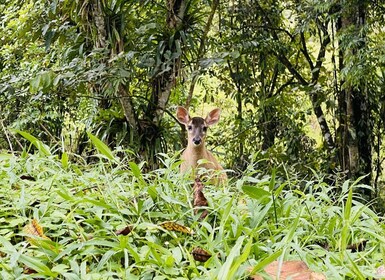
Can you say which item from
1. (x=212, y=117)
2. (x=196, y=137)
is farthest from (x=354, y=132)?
(x=196, y=137)

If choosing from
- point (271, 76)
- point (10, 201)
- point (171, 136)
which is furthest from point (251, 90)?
point (10, 201)

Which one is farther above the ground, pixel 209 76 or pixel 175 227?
pixel 209 76

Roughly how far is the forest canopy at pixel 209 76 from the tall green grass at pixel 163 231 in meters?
3.23

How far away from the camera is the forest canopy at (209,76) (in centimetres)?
583

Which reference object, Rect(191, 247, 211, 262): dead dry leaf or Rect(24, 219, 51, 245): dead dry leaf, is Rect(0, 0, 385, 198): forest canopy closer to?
Rect(24, 219, 51, 245): dead dry leaf

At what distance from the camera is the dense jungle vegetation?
147 cm

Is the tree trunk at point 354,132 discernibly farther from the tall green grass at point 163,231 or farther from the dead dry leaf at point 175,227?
the dead dry leaf at point 175,227

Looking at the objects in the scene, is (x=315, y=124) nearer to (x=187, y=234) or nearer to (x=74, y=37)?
(x=74, y=37)

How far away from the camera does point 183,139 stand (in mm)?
7051

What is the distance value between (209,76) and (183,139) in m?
2.10

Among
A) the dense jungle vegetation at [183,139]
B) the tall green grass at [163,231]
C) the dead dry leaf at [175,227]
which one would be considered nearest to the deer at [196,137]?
the dense jungle vegetation at [183,139]

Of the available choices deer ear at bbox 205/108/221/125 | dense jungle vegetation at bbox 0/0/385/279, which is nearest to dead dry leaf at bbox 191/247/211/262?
dense jungle vegetation at bbox 0/0/385/279

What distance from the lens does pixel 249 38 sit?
745 centimetres

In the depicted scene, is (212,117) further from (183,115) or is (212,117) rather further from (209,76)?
(209,76)
